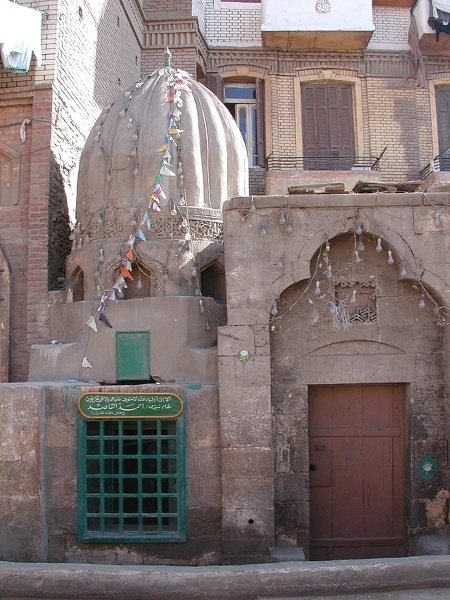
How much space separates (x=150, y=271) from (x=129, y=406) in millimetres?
1815

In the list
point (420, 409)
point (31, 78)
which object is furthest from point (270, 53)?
point (420, 409)

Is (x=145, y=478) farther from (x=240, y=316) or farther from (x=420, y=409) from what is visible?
(x=420, y=409)

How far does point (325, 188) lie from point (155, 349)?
2810 millimetres

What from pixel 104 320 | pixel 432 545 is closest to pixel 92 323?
pixel 104 320

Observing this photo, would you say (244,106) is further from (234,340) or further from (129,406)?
(129,406)

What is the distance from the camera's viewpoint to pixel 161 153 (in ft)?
26.1

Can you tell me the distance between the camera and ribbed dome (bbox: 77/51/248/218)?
8.00 m

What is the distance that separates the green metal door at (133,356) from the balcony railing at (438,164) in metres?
8.71

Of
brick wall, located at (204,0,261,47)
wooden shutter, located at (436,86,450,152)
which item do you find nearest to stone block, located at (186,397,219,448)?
wooden shutter, located at (436,86,450,152)

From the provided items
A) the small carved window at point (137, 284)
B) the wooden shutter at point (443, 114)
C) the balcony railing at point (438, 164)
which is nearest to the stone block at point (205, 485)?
the small carved window at point (137, 284)

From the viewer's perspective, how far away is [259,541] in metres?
6.86

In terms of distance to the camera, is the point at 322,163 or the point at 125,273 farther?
the point at 322,163

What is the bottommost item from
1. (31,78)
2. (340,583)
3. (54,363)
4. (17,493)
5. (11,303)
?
(340,583)

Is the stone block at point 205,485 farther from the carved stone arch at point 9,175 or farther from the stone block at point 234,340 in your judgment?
the carved stone arch at point 9,175
